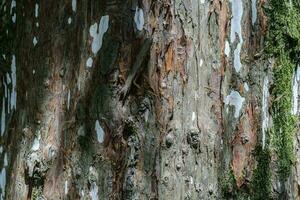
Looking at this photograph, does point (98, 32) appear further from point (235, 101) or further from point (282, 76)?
point (282, 76)

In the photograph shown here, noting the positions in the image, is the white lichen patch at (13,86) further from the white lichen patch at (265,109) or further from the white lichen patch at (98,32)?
the white lichen patch at (265,109)

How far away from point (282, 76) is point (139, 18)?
1.45ft

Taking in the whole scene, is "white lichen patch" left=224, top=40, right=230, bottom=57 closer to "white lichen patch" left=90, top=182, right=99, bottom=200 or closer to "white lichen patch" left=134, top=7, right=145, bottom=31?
"white lichen patch" left=134, top=7, right=145, bottom=31

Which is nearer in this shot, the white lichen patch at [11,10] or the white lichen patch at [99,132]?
the white lichen patch at [99,132]

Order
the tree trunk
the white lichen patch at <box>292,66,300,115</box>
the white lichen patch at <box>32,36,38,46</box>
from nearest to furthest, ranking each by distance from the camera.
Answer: the tree trunk, the white lichen patch at <box>32,36,38,46</box>, the white lichen patch at <box>292,66,300,115</box>

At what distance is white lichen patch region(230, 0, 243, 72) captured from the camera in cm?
165

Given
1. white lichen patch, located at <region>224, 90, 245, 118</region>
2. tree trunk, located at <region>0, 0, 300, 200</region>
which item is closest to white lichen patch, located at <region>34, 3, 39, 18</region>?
tree trunk, located at <region>0, 0, 300, 200</region>

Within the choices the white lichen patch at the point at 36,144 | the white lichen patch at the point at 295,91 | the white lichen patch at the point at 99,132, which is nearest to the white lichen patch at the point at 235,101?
the white lichen patch at the point at 295,91

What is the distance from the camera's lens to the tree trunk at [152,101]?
158 centimetres

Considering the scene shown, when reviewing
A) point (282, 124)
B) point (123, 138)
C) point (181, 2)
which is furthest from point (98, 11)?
point (282, 124)

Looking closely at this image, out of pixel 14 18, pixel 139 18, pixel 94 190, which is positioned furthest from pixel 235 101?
pixel 14 18

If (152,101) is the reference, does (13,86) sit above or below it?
above

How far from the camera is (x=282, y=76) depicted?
1728mm

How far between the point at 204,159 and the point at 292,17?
52cm
